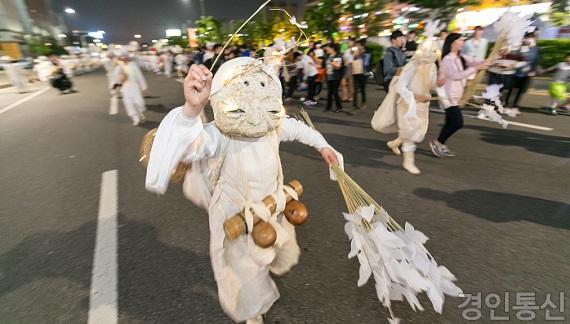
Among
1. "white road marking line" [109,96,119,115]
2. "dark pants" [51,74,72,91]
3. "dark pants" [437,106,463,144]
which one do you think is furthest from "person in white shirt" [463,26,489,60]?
"dark pants" [51,74,72,91]

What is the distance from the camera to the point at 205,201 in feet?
6.10

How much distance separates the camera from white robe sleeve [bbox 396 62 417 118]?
13.0ft

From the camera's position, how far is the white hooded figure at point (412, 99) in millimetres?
3947

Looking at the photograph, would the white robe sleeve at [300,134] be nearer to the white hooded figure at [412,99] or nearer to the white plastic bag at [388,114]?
the white hooded figure at [412,99]

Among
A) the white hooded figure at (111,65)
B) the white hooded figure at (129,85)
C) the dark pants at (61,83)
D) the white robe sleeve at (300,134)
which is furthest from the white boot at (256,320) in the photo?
the dark pants at (61,83)

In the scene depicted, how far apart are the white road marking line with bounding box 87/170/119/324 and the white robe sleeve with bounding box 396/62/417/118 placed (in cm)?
373

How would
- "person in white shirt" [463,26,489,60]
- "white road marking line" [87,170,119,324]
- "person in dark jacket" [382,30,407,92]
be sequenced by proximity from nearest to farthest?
"white road marking line" [87,170,119,324] < "person in dark jacket" [382,30,407,92] < "person in white shirt" [463,26,489,60]

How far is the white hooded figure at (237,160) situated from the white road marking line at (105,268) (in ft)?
3.10

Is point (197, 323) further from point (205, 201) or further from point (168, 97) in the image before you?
point (168, 97)

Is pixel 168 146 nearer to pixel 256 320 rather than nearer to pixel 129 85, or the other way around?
pixel 256 320

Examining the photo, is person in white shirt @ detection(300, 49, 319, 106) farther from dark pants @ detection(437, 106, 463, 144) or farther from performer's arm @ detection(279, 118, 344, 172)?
performer's arm @ detection(279, 118, 344, 172)

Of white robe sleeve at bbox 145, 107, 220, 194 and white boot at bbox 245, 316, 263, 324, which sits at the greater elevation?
white robe sleeve at bbox 145, 107, 220, 194

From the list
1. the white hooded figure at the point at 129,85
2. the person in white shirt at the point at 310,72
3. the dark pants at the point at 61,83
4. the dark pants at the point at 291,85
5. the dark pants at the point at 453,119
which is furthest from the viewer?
the dark pants at the point at 61,83

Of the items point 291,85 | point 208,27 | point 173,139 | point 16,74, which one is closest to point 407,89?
point 173,139
